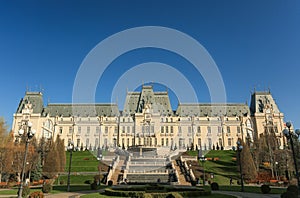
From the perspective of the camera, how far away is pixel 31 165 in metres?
40.7

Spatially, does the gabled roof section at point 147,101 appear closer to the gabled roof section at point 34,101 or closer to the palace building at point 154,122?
the palace building at point 154,122

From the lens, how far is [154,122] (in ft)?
250

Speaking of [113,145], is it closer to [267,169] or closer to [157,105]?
[157,105]

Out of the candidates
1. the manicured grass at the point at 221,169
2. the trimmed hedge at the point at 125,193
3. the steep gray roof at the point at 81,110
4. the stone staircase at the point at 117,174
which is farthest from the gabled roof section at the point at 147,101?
the trimmed hedge at the point at 125,193

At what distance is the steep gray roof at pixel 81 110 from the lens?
3317 inches

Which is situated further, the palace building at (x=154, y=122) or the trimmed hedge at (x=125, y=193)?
the palace building at (x=154, y=122)

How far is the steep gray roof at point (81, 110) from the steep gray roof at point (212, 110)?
2393cm

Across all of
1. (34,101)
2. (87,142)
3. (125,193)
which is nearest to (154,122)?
(87,142)

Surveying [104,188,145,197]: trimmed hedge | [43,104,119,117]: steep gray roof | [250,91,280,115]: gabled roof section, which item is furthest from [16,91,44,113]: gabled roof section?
[250,91,280,115]: gabled roof section

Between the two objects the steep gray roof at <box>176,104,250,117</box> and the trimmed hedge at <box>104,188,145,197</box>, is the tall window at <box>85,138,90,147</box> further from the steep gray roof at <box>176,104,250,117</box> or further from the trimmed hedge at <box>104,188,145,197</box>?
the trimmed hedge at <box>104,188,145,197</box>

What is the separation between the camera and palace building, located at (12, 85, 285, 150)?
7562 centimetres

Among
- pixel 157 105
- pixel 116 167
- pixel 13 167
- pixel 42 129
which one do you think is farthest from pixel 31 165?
pixel 157 105

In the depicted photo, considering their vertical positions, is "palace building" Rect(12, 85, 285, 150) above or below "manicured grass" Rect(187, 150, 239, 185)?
above

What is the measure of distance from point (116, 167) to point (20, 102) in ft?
199
